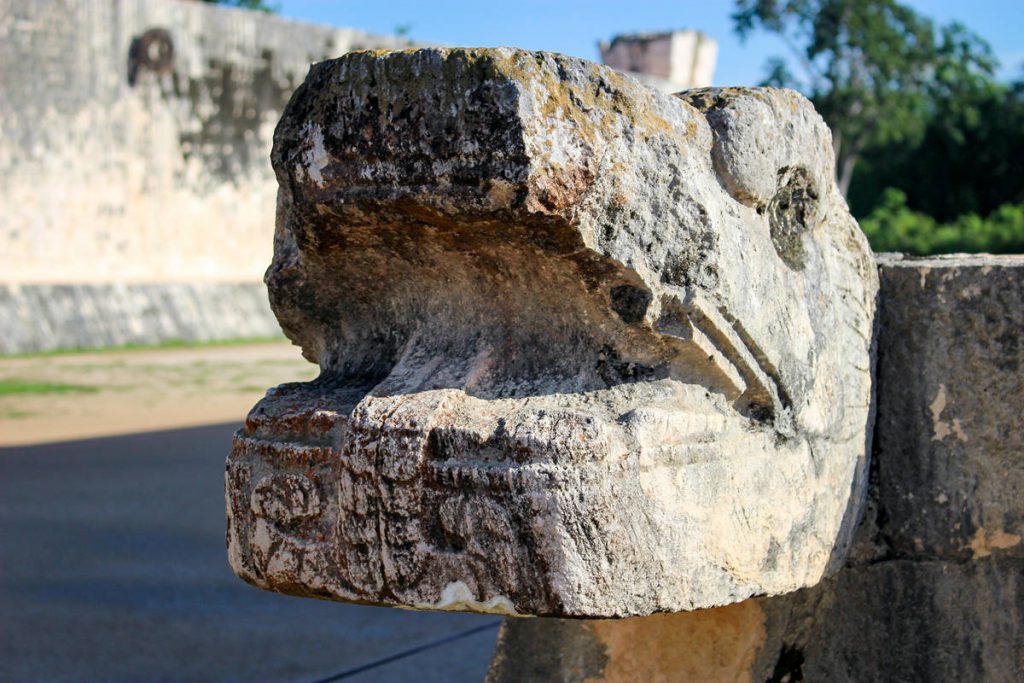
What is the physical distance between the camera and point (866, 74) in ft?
72.9

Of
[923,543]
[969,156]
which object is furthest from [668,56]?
[923,543]

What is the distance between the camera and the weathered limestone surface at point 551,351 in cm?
145

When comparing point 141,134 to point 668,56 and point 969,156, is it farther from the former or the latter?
point 969,156

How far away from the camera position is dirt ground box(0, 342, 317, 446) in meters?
7.11

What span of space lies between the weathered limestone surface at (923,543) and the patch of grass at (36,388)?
7.06 metres

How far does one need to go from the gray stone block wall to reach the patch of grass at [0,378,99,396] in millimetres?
2149

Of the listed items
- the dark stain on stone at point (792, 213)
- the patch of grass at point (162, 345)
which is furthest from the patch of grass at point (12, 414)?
the dark stain on stone at point (792, 213)

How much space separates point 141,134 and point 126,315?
170 cm

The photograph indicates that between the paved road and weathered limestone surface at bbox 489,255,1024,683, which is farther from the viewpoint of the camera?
the paved road

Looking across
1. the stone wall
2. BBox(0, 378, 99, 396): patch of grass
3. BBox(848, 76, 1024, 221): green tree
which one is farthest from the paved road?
BBox(848, 76, 1024, 221): green tree

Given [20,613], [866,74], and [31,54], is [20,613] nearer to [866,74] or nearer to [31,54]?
[31,54]

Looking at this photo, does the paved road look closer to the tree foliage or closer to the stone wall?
the stone wall

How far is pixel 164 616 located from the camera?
11.4ft

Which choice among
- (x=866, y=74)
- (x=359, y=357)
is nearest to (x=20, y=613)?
(x=359, y=357)
